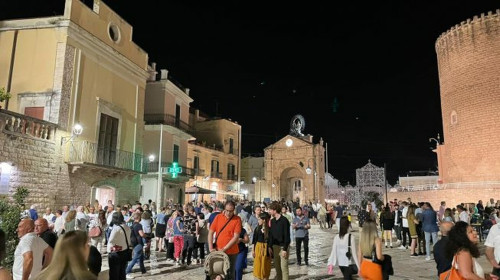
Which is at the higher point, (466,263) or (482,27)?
(482,27)

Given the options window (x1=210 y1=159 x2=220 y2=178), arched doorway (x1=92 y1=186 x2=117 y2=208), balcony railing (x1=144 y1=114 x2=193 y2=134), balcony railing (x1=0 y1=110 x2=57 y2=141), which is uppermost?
balcony railing (x1=144 y1=114 x2=193 y2=134)

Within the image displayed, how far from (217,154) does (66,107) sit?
2380cm

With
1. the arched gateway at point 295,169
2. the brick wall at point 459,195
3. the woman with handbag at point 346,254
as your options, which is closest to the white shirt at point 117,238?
the woman with handbag at point 346,254

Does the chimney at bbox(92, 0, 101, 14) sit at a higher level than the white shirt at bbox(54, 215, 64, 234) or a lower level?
higher

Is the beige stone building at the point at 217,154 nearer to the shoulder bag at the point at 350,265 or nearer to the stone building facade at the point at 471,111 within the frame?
the stone building facade at the point at 471,111

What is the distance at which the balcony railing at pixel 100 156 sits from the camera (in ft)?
52.0

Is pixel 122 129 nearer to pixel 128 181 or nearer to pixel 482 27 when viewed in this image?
pixel 128 181

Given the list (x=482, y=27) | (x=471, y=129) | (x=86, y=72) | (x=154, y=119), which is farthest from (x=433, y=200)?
(x=86, y=72)

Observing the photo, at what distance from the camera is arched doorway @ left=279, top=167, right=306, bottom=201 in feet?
168

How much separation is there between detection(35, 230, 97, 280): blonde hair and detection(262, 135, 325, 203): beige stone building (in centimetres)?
4519

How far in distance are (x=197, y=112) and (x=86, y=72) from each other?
24.6 meters

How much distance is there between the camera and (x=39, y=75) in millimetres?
15836

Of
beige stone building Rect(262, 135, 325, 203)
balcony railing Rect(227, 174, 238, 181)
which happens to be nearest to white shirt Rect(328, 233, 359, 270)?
balcony railing Rect(227, 174, 238, 181)

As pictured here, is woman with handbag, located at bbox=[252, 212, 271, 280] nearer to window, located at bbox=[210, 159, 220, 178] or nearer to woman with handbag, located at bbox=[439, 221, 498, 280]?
woman with handbag, located at bbox=[439, 221, 498, 280]
